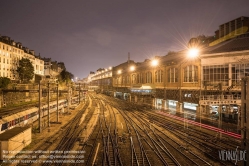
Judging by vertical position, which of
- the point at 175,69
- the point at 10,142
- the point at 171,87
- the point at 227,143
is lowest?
the point at 227,143

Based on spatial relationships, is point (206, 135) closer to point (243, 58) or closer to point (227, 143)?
point (227, 143)

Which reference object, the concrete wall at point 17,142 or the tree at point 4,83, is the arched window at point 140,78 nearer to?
the tree at point 4,83

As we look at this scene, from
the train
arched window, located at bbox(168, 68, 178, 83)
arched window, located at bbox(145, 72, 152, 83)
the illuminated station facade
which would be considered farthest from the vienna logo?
arched window, located at bbox(145, 72, 152, 83)

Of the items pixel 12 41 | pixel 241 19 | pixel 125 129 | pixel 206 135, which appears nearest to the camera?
pixel 206 135

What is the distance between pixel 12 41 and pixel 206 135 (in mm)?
67045

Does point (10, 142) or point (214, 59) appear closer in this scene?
point (10, 142)

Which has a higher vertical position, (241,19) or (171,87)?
(241,19)

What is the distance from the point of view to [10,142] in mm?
12961

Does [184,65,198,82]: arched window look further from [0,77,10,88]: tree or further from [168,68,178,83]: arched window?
[0,77,10,88]: tree

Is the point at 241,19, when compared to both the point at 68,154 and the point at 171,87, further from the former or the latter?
the point at 68,154

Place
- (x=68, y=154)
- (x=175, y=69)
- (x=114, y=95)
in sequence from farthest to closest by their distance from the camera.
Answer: (x=114, y=95) < (x=175, y=69) < (x=68, y=154)

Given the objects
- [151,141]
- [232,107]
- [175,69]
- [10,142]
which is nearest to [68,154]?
[10,142]

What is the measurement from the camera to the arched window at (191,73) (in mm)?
31772

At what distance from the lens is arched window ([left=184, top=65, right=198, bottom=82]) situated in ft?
104
